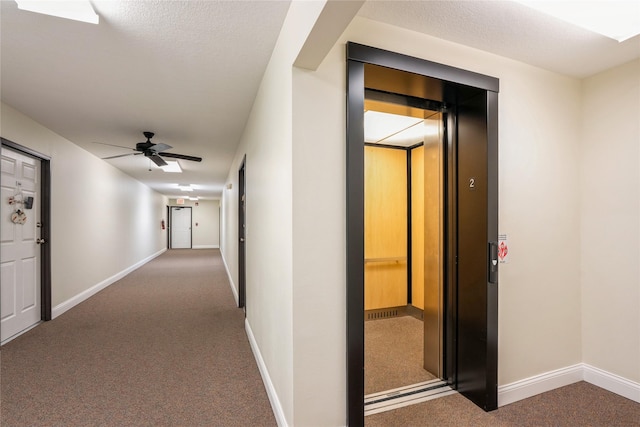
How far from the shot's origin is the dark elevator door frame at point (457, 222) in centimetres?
172

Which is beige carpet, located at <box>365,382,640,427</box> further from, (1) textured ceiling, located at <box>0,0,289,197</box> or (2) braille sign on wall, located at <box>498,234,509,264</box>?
(1) textured ceiling, located at <box>0,0,289,197</box>

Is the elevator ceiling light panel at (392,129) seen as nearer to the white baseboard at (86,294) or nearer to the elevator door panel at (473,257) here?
the elevator door panel at (473,257)

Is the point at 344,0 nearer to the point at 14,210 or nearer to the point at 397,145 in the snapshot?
the point at 397,145

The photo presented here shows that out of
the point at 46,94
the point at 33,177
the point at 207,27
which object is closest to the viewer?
the point at 207,27

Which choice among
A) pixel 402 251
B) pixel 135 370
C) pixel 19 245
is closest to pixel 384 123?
pixel 402 251

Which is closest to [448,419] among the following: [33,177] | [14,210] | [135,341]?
[135,341]

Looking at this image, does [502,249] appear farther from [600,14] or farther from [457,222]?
[600,14]

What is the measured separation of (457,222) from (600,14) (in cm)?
142

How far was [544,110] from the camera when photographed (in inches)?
92.9

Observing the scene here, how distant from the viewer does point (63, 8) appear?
166cm

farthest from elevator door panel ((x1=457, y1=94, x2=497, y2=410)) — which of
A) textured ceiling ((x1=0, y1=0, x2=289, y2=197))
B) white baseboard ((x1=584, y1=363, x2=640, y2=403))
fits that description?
textured ceiling ((x1=0, y1=0, x2=289, y2=197))

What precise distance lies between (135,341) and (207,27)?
10.4ft

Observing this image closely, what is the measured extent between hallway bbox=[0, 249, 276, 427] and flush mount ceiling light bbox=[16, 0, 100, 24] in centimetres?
245

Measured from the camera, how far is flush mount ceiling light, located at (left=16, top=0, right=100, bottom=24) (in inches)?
63.5
